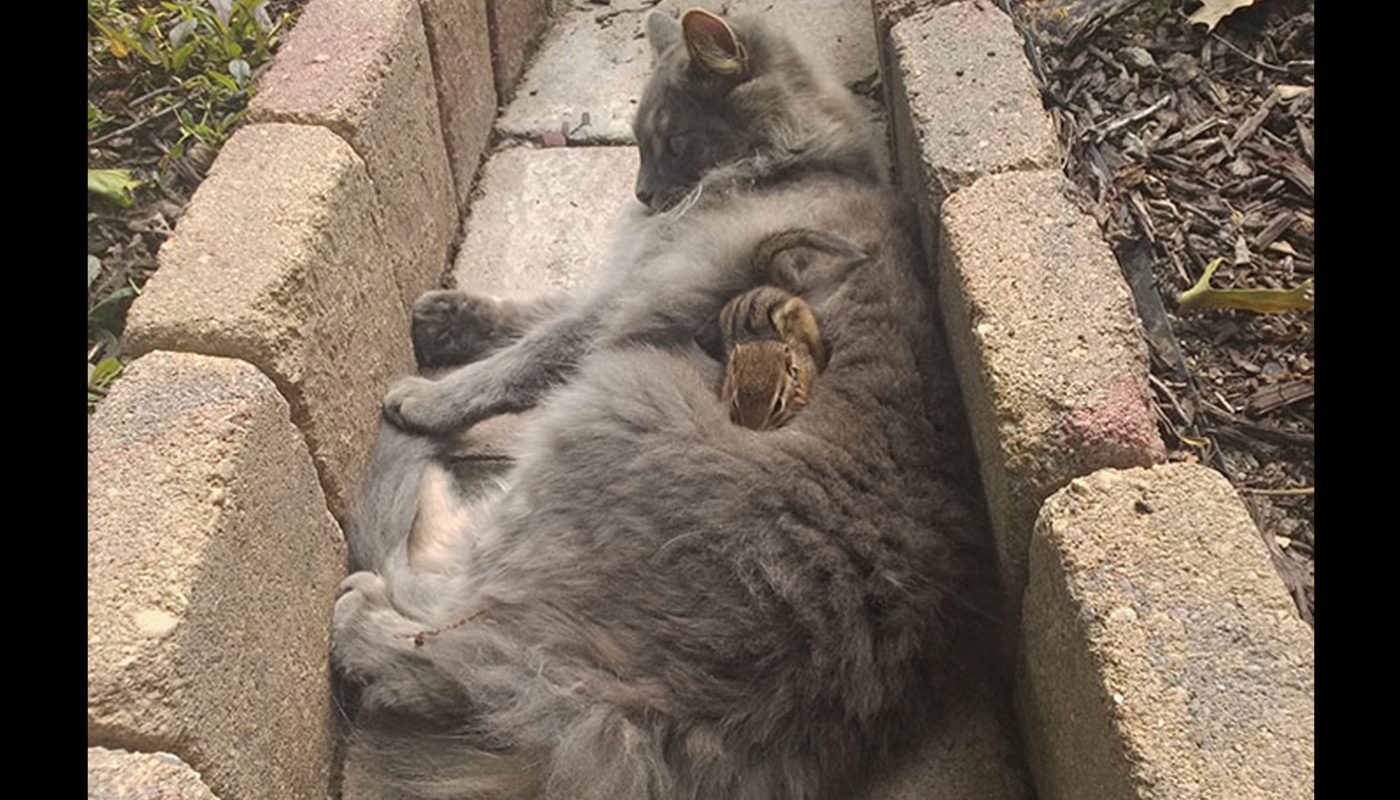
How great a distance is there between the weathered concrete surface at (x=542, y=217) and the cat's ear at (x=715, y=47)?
392 millimetres

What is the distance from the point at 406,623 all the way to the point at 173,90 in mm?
1253

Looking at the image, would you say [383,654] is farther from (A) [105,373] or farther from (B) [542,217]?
(B) [542,217]

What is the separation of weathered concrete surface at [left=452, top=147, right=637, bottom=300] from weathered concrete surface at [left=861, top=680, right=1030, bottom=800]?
4.59 feet

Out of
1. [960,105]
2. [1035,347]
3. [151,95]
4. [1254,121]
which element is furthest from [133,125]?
[1254,121]

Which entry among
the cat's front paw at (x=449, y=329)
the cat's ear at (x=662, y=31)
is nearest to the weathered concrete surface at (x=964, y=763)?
the cat's front paw at (x=449, y=329)

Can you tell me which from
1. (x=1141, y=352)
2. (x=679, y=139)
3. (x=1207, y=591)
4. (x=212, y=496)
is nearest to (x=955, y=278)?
(x=1141, y=352)

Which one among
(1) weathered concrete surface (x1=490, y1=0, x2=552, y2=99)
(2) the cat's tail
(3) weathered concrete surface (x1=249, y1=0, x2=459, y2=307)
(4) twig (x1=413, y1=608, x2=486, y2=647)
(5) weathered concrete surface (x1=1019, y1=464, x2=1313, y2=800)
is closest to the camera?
(5) weathered concrete surface (x1=1019, y1=464, x2=1313, y2=800)

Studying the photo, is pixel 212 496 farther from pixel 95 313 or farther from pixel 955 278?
pixel 955 278

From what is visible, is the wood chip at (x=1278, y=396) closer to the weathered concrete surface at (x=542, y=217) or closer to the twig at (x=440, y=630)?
the twig at (x=440, y=630)

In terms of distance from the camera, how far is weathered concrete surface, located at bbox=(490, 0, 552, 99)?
335 cm

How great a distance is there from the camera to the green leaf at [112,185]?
7.55ft

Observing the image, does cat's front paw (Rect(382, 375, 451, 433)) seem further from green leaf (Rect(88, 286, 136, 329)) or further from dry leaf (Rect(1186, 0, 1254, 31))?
dry leaf (Rect(1186, 0, 1254, 31))

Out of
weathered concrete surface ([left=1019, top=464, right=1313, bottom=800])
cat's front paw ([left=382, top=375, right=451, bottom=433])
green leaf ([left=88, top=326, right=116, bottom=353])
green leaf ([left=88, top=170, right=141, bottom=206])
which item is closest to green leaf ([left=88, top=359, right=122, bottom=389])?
green leaf ([left=88, top=326, right=116, bottom=353])

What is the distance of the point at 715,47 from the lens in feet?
8.95
